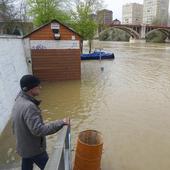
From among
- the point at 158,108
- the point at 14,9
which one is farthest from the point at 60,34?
the point at 14,9

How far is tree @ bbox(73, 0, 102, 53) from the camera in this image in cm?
2631

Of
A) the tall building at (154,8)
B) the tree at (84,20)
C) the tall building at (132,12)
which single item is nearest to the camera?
the tree at (84,20)

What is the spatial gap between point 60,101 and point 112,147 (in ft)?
13.9

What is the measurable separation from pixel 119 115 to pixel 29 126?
220 inches

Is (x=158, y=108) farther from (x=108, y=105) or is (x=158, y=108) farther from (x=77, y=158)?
(x=77, y=158)

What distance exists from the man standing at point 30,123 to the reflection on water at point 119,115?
206 cm

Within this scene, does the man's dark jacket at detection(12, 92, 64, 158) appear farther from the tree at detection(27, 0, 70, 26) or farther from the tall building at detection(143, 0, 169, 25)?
the tall building at detection(143, 0, 169, 25)

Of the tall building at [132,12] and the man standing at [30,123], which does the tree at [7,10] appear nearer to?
the man standing at [30,123]

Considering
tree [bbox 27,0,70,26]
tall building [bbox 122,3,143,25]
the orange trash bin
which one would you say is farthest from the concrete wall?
tall building [bbox 122,3,143,25]

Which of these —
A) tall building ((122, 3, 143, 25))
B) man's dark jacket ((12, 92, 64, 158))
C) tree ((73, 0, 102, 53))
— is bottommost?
man's dark jacket ((12, 92, 64, 158))

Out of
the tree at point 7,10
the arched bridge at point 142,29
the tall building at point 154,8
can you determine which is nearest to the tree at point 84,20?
the tree at point 7,10

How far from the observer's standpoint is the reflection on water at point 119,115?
17.9 feet

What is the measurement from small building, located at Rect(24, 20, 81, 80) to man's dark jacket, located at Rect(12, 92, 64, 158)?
959 centimetres

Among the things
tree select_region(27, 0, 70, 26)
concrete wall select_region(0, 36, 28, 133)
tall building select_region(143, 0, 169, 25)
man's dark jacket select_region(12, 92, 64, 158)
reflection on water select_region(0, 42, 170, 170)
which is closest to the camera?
man's dark jacket select_region(12, 92, 64, 158)
